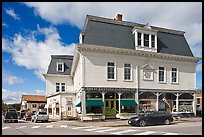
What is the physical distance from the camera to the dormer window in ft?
92.3

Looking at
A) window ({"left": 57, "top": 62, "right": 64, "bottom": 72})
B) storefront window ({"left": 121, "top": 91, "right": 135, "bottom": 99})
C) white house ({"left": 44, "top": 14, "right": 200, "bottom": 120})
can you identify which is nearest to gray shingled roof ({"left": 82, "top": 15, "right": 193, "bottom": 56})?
white house ({"left": 44, "top": 14, "right": 200, "bottom": 120})

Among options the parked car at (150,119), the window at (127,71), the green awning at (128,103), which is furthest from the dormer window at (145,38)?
the parked car at (150,119)

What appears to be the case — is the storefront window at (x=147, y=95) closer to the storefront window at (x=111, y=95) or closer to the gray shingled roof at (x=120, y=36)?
the storefront window at (x=111, y=95)

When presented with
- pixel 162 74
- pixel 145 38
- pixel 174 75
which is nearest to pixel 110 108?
pixel 162 74

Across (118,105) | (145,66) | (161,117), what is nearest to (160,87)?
(145,66)

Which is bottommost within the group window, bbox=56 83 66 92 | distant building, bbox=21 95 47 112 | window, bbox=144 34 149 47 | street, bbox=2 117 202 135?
distant building, bbox=21 95 47 112

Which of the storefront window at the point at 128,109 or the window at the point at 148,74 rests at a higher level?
the window at the point at 148,74

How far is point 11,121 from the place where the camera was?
3150 cm

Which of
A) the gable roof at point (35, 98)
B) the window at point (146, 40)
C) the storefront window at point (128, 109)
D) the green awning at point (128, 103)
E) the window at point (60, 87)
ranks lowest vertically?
the gable roof at point (35, 98)

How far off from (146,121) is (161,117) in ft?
5.71

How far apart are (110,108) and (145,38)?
924cm

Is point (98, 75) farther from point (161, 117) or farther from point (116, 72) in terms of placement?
point (161, 117)

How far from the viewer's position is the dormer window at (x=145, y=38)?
28.1 m

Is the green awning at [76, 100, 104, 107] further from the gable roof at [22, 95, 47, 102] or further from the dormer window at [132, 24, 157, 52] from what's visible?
the gable roof at [22, 95, 47, 102]
